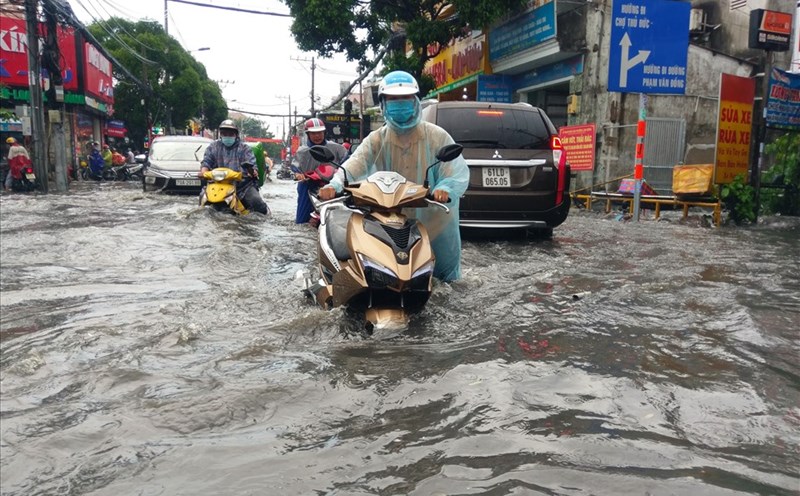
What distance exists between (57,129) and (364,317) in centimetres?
1695

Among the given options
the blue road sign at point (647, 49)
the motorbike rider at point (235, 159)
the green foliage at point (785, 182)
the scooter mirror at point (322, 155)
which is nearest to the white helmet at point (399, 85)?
the scooter mirror at point (322, 155)

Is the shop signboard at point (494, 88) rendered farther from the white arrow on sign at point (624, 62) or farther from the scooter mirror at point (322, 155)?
the scooter mirror at point (322, 155)

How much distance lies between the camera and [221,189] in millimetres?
8836

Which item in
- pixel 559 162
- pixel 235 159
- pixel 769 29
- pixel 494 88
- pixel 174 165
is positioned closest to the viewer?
pixel 559 162

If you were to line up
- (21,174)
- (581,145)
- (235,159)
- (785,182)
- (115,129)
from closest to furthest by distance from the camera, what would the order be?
(235,159) < (785,182) < (581,145) < (21,174) < (115,129)

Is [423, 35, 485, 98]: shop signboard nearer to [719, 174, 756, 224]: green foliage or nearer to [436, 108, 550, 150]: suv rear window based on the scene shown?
[719, 174, 756, 224]: green foliage

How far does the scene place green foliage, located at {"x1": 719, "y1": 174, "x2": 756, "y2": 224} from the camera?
10945 millimetres

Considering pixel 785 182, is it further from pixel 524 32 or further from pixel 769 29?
pixel 524 32

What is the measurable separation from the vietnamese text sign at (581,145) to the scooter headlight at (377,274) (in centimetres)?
1237

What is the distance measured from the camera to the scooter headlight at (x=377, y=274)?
11.7ft

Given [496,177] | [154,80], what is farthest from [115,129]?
[496,177]

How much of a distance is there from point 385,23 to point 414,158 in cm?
1897

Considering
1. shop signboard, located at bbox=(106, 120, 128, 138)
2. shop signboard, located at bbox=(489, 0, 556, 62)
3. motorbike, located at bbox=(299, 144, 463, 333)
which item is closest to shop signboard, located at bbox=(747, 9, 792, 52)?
shop signboard, located at bbox=(489, 0, 556, 62)

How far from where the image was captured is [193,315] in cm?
434
